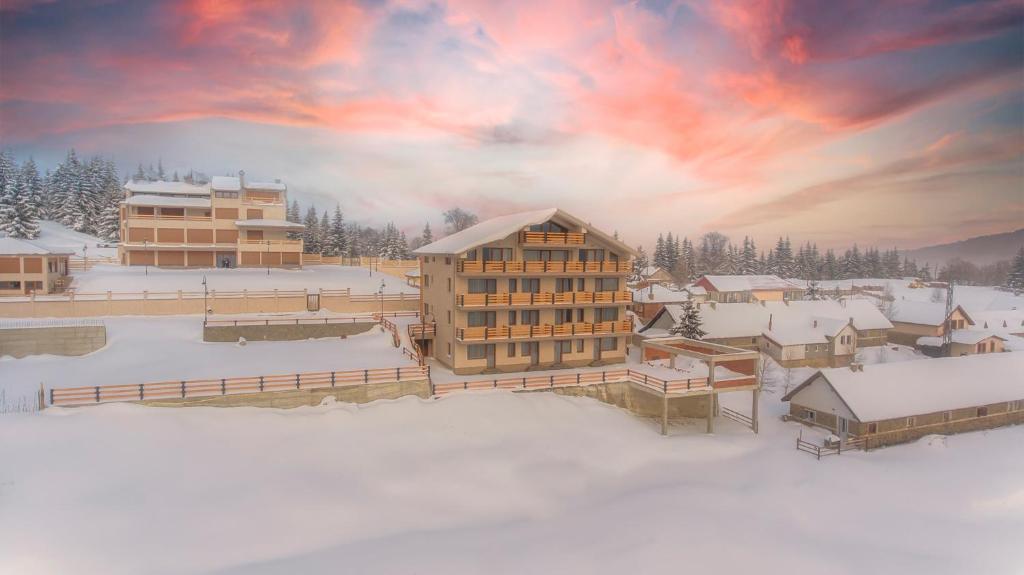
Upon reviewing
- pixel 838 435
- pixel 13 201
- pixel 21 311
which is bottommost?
pixel 838 435

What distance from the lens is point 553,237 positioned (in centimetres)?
2031

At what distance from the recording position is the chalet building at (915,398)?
61.6ft

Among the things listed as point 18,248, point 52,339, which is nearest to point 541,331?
point 52,339

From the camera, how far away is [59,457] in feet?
35.4

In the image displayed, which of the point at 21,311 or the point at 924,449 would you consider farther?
the point at 21,311

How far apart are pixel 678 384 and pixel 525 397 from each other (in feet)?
18.4

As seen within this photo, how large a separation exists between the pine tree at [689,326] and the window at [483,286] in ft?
42.7

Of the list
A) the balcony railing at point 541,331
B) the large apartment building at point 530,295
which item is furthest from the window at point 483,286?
A: the balcony railing at point 541,331

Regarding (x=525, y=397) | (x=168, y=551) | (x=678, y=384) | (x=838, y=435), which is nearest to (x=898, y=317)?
(x=838, y=435)

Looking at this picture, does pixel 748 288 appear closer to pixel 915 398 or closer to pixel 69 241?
pixel 915 398

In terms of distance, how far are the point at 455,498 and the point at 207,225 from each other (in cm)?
2933

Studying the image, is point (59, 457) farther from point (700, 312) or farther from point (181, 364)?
point (700, 312)

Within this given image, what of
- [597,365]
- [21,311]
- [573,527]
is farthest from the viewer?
[597,365]

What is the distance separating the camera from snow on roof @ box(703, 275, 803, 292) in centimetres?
4634
